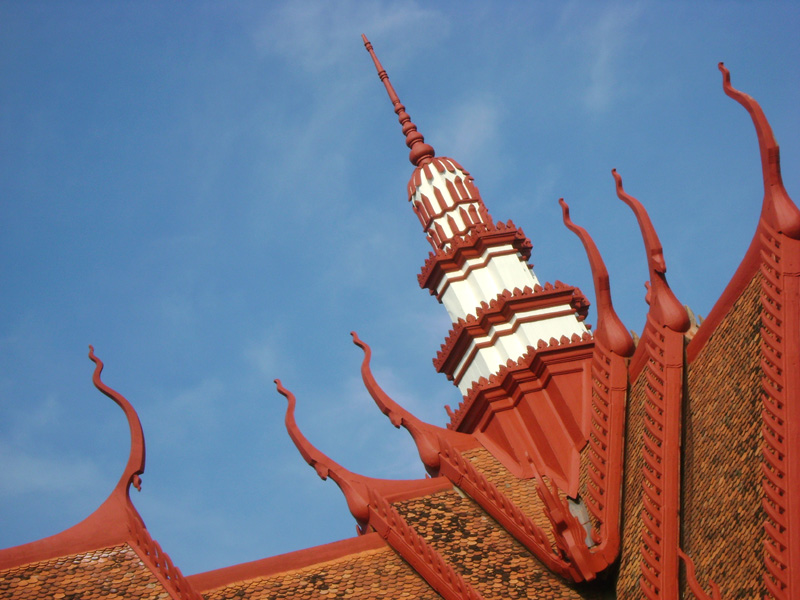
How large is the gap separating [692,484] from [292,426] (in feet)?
24.3

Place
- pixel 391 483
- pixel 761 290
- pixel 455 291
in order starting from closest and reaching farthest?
pixel 761 290 < pixel 391 483 < pixel 455 291

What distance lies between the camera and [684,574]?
14.1m

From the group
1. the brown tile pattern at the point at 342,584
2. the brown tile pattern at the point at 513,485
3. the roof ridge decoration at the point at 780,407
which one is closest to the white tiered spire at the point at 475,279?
the brown tile pattern at the point at 513,485

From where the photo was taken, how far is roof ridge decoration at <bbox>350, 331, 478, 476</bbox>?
65.1 feet

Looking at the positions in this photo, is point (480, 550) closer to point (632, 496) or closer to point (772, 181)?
point (632, 496)

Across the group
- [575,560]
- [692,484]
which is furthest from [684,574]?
[575,560]

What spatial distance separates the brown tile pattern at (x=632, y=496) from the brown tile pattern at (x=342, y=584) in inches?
100

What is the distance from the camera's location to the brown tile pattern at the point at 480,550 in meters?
16.6

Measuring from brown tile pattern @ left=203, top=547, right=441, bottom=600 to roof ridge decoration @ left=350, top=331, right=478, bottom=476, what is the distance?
304 centimetres

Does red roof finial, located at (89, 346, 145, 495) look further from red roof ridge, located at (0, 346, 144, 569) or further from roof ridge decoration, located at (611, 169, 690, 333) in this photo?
roof ridge decoration, located at (611, 169, 690, 333)

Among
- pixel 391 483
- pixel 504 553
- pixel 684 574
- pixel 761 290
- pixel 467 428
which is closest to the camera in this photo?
pixel 684 574

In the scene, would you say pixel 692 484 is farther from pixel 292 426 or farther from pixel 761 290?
pixel 292 426

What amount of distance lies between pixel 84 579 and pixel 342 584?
11.2 ft

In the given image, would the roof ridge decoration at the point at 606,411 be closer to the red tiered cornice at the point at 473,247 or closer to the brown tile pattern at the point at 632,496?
the brown tile pattern at the point at 632,496
